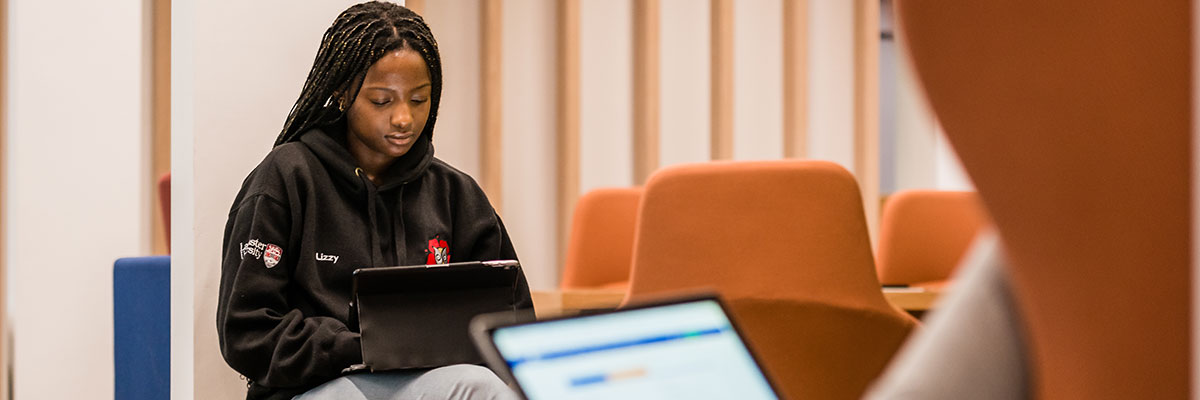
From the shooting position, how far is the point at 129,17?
302 centimetres

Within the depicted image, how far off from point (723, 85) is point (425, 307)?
3.43 metres

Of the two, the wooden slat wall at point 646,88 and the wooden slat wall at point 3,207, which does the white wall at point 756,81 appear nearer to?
the wooden slat wall at point 646,88

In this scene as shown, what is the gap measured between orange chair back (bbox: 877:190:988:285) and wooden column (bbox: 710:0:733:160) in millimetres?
1323

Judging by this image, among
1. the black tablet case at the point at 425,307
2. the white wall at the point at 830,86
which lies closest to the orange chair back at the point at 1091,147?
the black tablet case at the point at 425,307

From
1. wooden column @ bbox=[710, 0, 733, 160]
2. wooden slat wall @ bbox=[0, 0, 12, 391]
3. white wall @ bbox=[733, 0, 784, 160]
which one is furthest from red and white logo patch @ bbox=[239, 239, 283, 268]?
white wall @ bbox=[733, 0, 784, 160]

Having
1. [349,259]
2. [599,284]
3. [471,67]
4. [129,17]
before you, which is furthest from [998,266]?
[471,67]

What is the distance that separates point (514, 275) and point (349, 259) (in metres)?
0.26

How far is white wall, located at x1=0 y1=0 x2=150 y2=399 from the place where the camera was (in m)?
2.93

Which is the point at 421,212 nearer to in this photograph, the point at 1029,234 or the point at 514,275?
the point at 514,275

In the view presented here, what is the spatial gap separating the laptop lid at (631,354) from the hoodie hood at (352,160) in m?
0.90

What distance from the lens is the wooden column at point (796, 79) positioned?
5047mm

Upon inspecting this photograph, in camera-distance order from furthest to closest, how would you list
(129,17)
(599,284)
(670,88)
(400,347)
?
1. (670,88)
2. (599,284)
3. (129,17)
4. (400,347)

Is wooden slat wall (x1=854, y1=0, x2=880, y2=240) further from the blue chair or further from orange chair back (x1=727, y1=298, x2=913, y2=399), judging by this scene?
the blue chair

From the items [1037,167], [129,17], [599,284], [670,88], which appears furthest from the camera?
[670,88]
